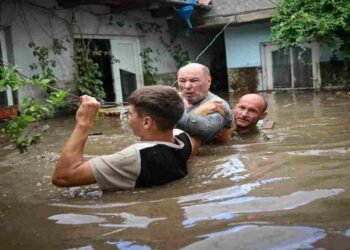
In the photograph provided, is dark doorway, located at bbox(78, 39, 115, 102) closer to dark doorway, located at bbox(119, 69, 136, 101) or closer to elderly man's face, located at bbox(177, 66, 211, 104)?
dark doorway, located at bbox(119, 69, 136, 101)

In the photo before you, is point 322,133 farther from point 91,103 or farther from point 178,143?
point 91,103

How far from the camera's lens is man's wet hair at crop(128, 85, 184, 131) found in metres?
3.00

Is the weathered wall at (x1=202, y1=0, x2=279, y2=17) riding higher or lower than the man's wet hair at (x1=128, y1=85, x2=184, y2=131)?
higher

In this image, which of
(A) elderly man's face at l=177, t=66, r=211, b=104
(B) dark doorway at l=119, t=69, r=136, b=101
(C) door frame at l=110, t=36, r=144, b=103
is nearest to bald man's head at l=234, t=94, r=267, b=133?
(A) elderly man's face at l=177, t=66, r=211, b=104

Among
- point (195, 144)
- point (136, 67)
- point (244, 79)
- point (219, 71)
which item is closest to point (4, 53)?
point (136, 67)

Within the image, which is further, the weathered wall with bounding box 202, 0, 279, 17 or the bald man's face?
the weathered wall with bounding box 202, 0, 279, 17

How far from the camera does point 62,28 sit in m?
10.9

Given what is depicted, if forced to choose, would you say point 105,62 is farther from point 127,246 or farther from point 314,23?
point 127,246

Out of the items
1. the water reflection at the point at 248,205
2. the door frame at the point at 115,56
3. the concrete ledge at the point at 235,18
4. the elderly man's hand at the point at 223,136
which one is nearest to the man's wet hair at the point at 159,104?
the water reflection at the point at 248,205

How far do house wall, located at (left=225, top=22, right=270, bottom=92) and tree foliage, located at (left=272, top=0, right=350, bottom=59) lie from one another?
2159 millimetres

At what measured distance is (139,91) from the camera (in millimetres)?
3047

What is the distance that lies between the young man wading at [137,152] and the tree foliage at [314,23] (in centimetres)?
896

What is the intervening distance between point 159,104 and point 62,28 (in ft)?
28.1

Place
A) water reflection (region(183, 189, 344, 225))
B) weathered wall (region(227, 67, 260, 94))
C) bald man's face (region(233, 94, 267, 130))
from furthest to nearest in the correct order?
weathered wall (region(227, 67, 260, 94))
bald man's face (region(233, 94, 267, 130))
water reflection (region(183, 189, 344, 225))
